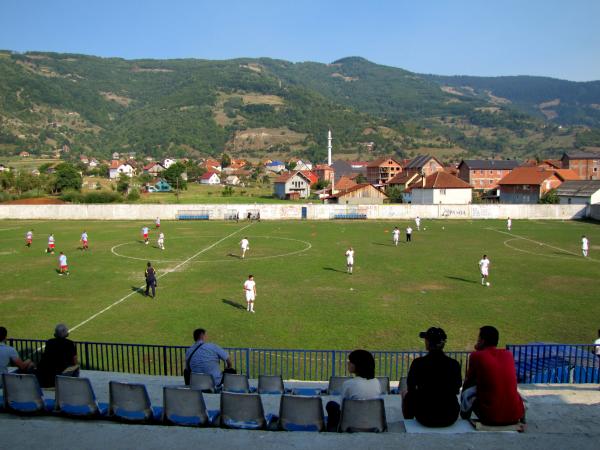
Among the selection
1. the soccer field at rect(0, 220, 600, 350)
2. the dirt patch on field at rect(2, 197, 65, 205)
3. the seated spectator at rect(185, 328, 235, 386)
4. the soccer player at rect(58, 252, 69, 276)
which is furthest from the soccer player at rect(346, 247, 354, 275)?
the dirt patch on field at rect(2, 197, 65, 205)

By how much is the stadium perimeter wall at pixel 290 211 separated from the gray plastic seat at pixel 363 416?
53.6 meters

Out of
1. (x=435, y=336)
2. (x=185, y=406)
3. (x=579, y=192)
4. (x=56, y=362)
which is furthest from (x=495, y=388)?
(x=579, y=192)

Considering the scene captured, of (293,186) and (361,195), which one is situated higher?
(293,186)

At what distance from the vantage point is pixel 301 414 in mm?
7281

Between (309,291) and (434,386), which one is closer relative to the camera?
(434,386)

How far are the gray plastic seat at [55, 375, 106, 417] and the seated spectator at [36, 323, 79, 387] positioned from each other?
1.19 meters

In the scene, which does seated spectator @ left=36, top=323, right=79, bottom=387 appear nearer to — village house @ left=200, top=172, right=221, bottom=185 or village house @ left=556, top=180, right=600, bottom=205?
village house @ left=556, top=180, right=600, bottom=205

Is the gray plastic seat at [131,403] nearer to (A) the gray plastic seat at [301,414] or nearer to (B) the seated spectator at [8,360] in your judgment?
(A) the gray plastic seat at [301,414]

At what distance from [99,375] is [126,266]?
20155 millimetres

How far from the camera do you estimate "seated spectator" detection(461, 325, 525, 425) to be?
6.89 meters

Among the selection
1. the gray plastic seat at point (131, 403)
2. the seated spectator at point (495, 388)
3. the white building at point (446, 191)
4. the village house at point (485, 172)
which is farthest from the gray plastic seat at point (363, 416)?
the village house at point (485, 172)

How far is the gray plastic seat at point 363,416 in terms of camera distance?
6961 millimetres

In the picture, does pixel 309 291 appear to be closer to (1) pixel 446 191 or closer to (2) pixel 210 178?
(1) pixel 446 191

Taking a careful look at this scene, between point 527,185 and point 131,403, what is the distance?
273ft
